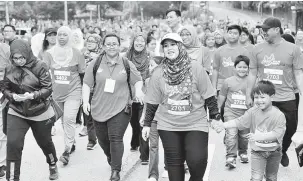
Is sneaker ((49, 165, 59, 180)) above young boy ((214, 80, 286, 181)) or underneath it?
underneath

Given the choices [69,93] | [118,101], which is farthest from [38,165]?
[118,101]

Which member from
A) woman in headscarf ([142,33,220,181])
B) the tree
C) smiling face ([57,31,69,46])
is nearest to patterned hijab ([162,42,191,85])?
woman in headscarf ([142,33,220,181])

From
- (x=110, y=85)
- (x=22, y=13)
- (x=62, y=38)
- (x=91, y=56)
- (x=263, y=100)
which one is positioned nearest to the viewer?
(x=263, y=100)

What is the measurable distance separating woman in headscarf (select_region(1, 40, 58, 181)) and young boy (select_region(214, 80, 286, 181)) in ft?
7.28

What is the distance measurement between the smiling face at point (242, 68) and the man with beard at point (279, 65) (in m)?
0.49

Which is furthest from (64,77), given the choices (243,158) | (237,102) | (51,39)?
(243,158)

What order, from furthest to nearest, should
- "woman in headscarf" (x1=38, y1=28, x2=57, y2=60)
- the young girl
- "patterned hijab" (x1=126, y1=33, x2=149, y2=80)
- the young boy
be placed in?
"woman in headscarf" (x1=38, y1=28, x2=57, y2=60) < "patterned hijab" (x1=126, y1=33, x2=149, y2=80) < the young girl < the young boy

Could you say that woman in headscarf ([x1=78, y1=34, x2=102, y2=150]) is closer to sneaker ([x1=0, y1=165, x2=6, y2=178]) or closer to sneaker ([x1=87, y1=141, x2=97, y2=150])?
sneaker ([x1=87, y1=141, x2=97, y2=150])

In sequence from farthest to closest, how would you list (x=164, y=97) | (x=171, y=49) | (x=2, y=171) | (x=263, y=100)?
1. (x=2, y=171)
2. (x=263, y=100)
3. (x=164, y=97)
4. (x=171, y=49)

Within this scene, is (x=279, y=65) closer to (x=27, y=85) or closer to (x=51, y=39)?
(x=27, y=85)

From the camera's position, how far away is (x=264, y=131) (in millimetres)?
5801

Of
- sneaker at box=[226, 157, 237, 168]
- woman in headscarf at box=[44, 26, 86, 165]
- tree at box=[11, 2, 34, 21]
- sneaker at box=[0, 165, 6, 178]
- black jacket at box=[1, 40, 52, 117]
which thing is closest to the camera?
black jacket at box=[1, 40, 52, 117]

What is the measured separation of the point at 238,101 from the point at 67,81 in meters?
2.50

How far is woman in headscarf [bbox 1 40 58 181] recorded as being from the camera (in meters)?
6.18
